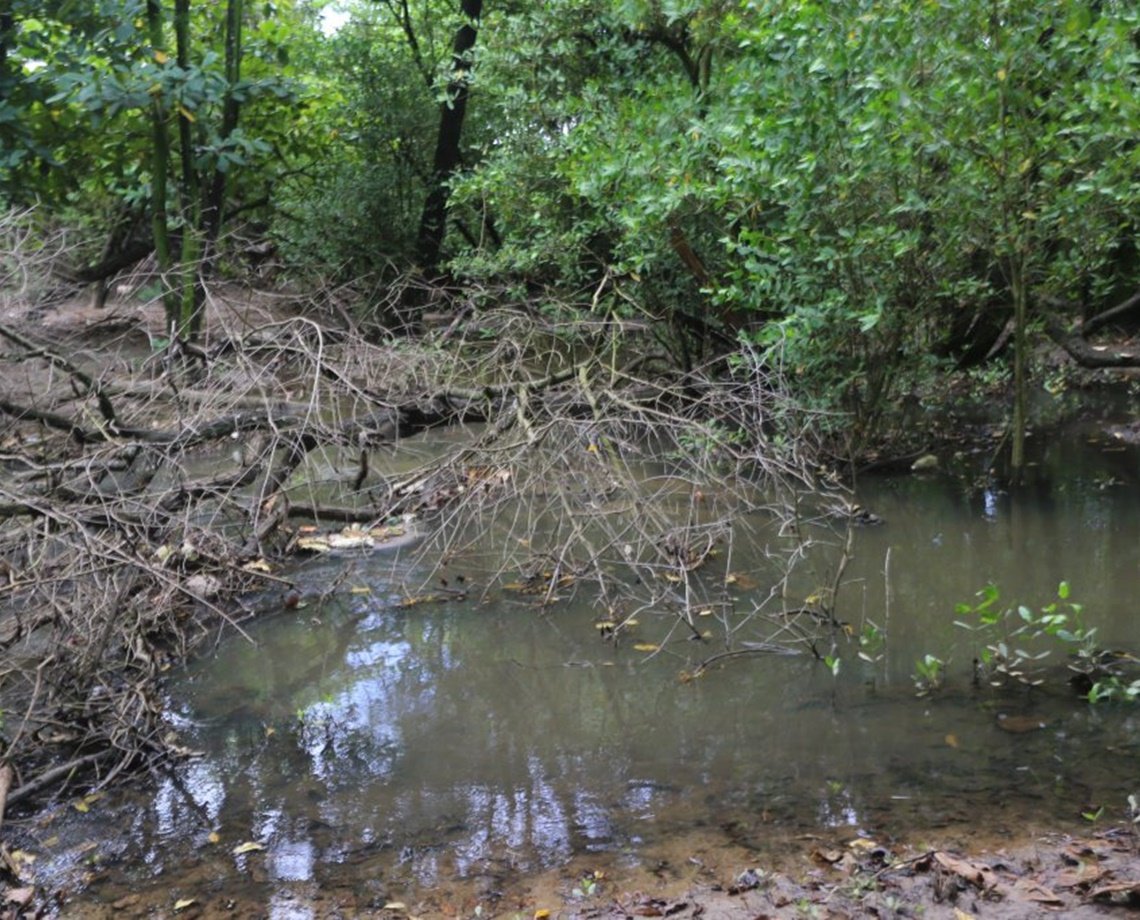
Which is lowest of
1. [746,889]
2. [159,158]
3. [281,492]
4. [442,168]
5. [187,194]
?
[746,889]

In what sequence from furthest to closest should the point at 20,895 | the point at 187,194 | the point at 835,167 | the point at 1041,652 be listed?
the point at 187,194 < the point at 835,167 < the point at 1041,652 < the point at 20,895

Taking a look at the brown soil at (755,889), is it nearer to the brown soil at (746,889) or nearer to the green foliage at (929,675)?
the brown soil at (746,889)

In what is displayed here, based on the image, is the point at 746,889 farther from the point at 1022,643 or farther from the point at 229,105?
the point at 229,105

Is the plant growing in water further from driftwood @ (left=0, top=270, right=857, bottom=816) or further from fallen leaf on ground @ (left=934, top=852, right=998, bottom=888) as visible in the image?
fallen leaf on ground @ (left=934, top=852, right=998, bottom=888)

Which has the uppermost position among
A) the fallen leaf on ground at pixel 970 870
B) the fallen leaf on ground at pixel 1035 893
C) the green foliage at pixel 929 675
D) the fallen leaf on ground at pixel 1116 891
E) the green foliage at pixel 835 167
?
the green foliage at pixel 835 167

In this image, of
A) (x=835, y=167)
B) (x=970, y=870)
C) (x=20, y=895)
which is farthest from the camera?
(x=835, y=167)

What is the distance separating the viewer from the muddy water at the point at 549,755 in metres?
4.39

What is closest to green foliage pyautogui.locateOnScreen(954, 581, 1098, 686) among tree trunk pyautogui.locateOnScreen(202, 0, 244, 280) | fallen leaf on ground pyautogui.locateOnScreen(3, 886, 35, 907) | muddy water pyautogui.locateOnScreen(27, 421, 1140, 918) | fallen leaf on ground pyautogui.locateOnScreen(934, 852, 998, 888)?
muddy water pyautogui.locateOnScreen(27, 421, 1140, 918)

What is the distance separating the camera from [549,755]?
528cm

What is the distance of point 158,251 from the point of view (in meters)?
10.8

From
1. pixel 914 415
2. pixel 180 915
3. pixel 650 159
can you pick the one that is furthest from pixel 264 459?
pixel 914 415

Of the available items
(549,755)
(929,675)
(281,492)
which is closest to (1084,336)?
(929,675)

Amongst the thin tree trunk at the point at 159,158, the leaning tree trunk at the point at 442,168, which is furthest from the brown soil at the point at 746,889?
the leaning tree trunk at the point at 442,168

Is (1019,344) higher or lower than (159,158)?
lower
